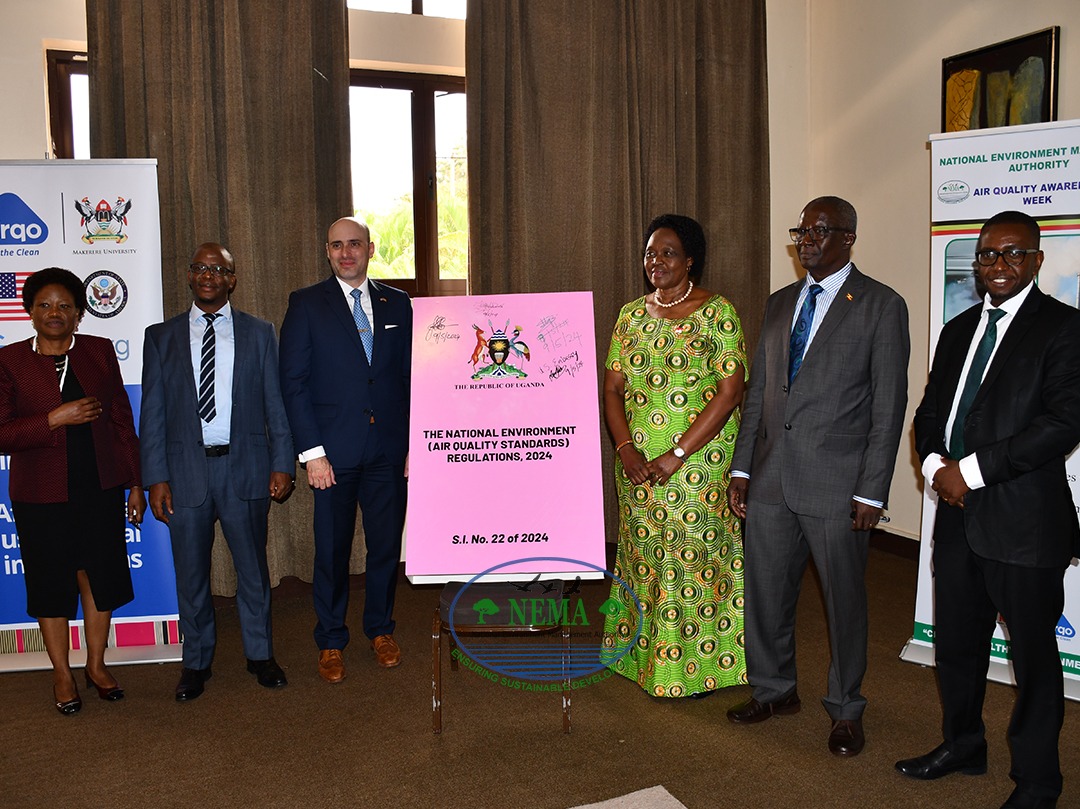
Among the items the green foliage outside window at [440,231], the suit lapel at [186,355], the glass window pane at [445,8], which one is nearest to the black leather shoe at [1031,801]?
the suit lapel at [186,355]

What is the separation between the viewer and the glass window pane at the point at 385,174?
16.6 feet

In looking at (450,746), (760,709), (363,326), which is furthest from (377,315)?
(760,709)

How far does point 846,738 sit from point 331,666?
1956 mm

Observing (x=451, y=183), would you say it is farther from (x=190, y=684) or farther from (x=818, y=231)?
(x=190, y=684)

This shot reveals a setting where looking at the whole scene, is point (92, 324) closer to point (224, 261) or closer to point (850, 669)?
point (224, 261)

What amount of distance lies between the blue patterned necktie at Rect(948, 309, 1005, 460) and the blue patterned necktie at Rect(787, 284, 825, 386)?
0.51m

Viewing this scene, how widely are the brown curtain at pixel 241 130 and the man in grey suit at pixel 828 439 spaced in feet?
8.24

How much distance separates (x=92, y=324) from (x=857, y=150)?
431 cm

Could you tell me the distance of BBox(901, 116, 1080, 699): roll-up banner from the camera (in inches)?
135

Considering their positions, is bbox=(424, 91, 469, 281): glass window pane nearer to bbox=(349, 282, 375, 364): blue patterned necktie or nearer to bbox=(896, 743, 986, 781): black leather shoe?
bbox=(349, 282, 375, 364): blue patterned necktie

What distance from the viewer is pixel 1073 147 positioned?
11.1 feet

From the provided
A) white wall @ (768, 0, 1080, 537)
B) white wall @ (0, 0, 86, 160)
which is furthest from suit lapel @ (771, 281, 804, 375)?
white wall @ (0, 0, 86, 160)

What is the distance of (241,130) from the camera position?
14.8ft

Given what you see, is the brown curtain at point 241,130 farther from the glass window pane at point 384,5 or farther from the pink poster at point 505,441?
the pink poster at point 505,441
